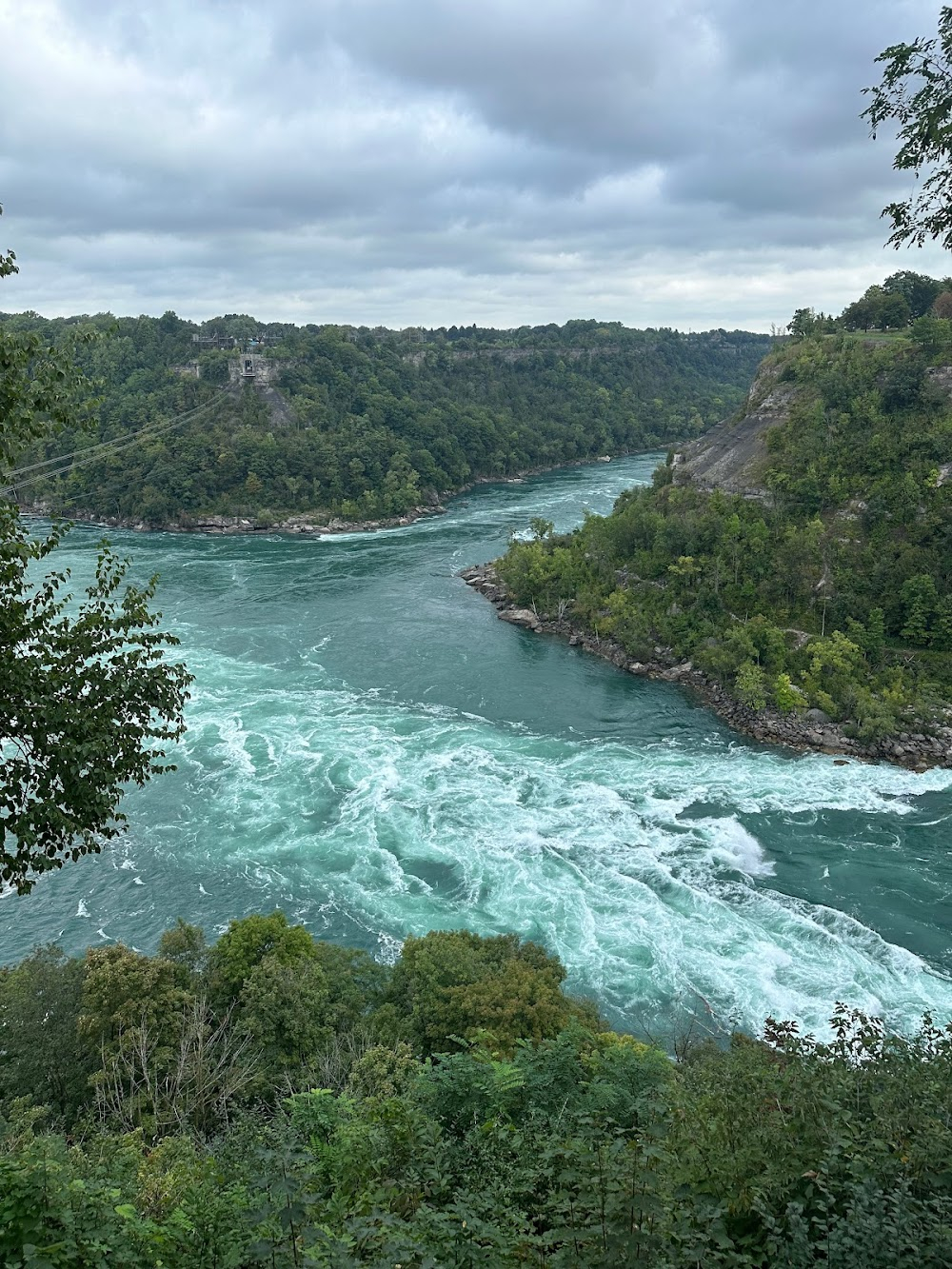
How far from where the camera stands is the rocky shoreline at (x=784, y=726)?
26016mm

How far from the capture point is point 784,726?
27.9m

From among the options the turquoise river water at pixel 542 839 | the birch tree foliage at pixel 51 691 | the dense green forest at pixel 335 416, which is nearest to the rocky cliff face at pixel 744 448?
the turquoise river water at pixel 542 839

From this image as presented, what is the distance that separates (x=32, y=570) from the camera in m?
44.5

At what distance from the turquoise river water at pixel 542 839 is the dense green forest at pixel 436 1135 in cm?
521

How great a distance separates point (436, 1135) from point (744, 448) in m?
41.6

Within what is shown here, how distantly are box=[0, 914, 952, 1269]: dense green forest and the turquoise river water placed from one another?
521 cm

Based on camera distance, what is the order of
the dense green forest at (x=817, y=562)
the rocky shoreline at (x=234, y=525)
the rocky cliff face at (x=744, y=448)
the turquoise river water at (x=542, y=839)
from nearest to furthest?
the turquoise river water at (x=542, y=839), the dense green forest at (x=817, y=562), the rocky cliff face at (x=744, y=448), the rocky shoreline at (x=234, y=525)

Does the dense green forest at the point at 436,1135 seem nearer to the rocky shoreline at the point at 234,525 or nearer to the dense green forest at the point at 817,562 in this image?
the dense green forest at the point at 817,562

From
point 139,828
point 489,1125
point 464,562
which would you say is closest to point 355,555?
point 464,562

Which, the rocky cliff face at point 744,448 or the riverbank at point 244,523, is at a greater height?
the rocky cliff face at point 744,448

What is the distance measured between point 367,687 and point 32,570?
2422 centimetres

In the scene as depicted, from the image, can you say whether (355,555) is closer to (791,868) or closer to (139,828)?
(139,828)

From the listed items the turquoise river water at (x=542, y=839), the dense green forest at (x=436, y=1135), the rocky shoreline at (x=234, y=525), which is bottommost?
the turquoise river water at (x=542, y=839)

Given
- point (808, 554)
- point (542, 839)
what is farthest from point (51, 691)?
point (808, 554)
